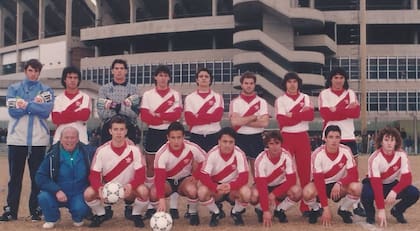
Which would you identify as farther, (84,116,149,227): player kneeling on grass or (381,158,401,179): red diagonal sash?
(381,158,401,179): red diagonal sash

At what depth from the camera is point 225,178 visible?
7.06 metres

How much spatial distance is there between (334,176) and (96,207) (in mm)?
3189

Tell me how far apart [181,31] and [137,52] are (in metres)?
7.10

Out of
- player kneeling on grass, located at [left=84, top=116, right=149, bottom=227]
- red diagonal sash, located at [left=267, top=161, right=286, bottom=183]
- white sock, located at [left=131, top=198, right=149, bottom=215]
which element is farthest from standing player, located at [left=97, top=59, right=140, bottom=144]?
red diagonal sash, located at [left=267, top=161, right=286, bottom=183]

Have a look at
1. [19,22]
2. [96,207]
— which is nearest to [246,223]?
[96,207]

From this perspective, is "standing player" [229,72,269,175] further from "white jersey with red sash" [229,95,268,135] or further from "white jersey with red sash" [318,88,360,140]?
"white jersey with red sash" [318,88,360,140]

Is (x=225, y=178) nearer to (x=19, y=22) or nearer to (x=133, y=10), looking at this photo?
(x=133, y=10)

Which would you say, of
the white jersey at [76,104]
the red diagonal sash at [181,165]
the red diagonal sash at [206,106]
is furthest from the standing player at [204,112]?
the white jersey at [76,104]

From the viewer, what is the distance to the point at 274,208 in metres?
Result: 7.27

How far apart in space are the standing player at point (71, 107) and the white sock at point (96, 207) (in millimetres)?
1073

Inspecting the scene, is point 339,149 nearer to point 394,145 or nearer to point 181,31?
point 394,145

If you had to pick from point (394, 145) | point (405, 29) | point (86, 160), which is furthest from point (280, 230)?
point (405, 29)

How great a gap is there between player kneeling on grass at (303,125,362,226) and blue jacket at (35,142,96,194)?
2925 mm

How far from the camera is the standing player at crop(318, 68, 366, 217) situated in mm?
7605
